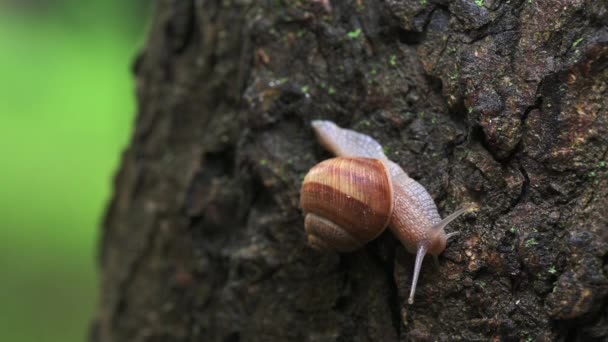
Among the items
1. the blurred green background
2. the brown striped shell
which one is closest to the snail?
the brown striped shell

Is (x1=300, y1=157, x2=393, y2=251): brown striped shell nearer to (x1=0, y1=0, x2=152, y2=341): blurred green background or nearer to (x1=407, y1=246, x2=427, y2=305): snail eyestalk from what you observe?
(x1=407, y1=246, x2=427, y2=305): snail eyestalk

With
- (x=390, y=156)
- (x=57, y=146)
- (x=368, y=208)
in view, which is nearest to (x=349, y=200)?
(x=368, y=208)

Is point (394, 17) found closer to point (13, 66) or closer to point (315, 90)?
point (315, 90)

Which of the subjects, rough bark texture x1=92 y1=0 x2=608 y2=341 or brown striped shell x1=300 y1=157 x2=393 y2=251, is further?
brown striped shell x1=300 y1=157 x2=393 y2=251

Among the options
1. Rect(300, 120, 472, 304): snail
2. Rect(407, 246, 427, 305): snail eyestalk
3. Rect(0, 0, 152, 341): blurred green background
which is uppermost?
Rect(300, 120, 472, 304): snail

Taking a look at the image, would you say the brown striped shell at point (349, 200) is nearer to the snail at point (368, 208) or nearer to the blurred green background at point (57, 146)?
the snail at point (368, 208)

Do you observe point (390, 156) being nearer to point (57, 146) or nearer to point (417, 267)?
point (417, 267)

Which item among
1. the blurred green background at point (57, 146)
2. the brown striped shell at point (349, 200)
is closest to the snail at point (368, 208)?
the brown striped shell at point (349, 200)
